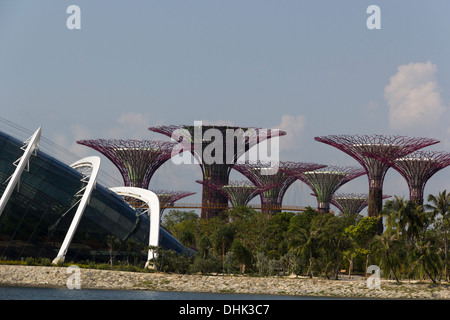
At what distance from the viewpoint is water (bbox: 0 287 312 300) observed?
47.0 m

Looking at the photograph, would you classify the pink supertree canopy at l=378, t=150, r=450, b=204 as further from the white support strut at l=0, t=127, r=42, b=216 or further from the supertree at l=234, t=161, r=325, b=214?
the white support strut at l=0, t=127, r=42, b=216

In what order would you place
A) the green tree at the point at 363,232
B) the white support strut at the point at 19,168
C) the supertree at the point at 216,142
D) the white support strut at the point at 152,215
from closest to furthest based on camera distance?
the white support strut at the point at 19,168 → the white support strut at the point at 152,215 → the green tree at the point at 363,232 → the supertree at the point at 216,142

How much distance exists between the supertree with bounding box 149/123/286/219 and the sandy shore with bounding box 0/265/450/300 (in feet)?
189

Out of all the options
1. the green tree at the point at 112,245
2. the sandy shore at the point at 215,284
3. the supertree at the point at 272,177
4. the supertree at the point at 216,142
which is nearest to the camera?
the sandy shore at the point at 215,284

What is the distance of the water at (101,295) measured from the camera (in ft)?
154

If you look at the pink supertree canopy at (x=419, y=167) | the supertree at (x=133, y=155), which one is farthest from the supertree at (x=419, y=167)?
the supertree at (x=133, y=155)

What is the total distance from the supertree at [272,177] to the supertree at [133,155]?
25.8 meters

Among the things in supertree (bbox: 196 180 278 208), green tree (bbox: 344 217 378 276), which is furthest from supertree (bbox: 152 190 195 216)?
green tree (bbox: 344 217 378 276)

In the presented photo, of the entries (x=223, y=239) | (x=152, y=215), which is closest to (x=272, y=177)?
(x=223, y=239)

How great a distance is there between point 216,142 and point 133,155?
13.5 m

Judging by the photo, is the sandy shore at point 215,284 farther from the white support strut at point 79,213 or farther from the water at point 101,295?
the white support strut at point 79,213

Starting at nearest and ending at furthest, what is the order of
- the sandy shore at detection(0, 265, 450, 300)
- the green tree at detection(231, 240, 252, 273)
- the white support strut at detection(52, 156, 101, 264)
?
the sandy shore at detection(0, 265, 450, 300) < the white support strut at detection(52, 156, 101, 264) < the green tree at detection(231, 240, 252, 273)

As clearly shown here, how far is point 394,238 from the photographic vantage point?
6184 cm

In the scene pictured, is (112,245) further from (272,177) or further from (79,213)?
(272,177)
